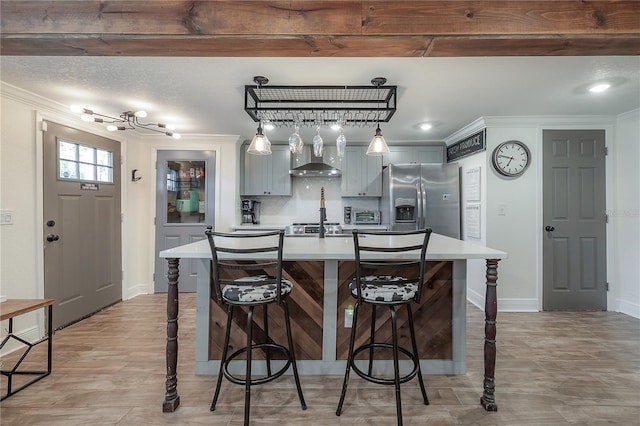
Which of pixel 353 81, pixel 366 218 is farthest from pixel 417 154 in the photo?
pixel 353 81

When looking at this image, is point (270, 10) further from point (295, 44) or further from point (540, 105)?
point (540, 105)

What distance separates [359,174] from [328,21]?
10.7ft

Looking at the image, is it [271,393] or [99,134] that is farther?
[99,134]

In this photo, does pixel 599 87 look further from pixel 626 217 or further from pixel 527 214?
pixel 626 217

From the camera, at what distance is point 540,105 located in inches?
124

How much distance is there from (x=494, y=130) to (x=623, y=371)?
2550 mm

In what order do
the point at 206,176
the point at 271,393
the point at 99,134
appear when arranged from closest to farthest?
the point at 271,393 < the point at 99,134 < the point at 206,176

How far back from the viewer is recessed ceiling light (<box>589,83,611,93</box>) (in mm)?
2637

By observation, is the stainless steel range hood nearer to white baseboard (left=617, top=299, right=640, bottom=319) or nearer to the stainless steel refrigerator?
the stainless steel refrigerator

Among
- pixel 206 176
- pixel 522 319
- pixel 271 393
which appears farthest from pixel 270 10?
pixel 522 319

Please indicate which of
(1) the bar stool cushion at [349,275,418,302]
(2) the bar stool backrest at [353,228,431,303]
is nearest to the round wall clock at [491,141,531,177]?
(2) the bar stool backrest at [353,228,431,303]

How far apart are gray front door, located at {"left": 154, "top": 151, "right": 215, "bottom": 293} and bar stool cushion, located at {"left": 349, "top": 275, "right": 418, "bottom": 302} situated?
3226mm

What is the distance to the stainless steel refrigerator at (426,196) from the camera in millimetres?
4094

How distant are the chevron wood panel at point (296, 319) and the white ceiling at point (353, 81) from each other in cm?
151
